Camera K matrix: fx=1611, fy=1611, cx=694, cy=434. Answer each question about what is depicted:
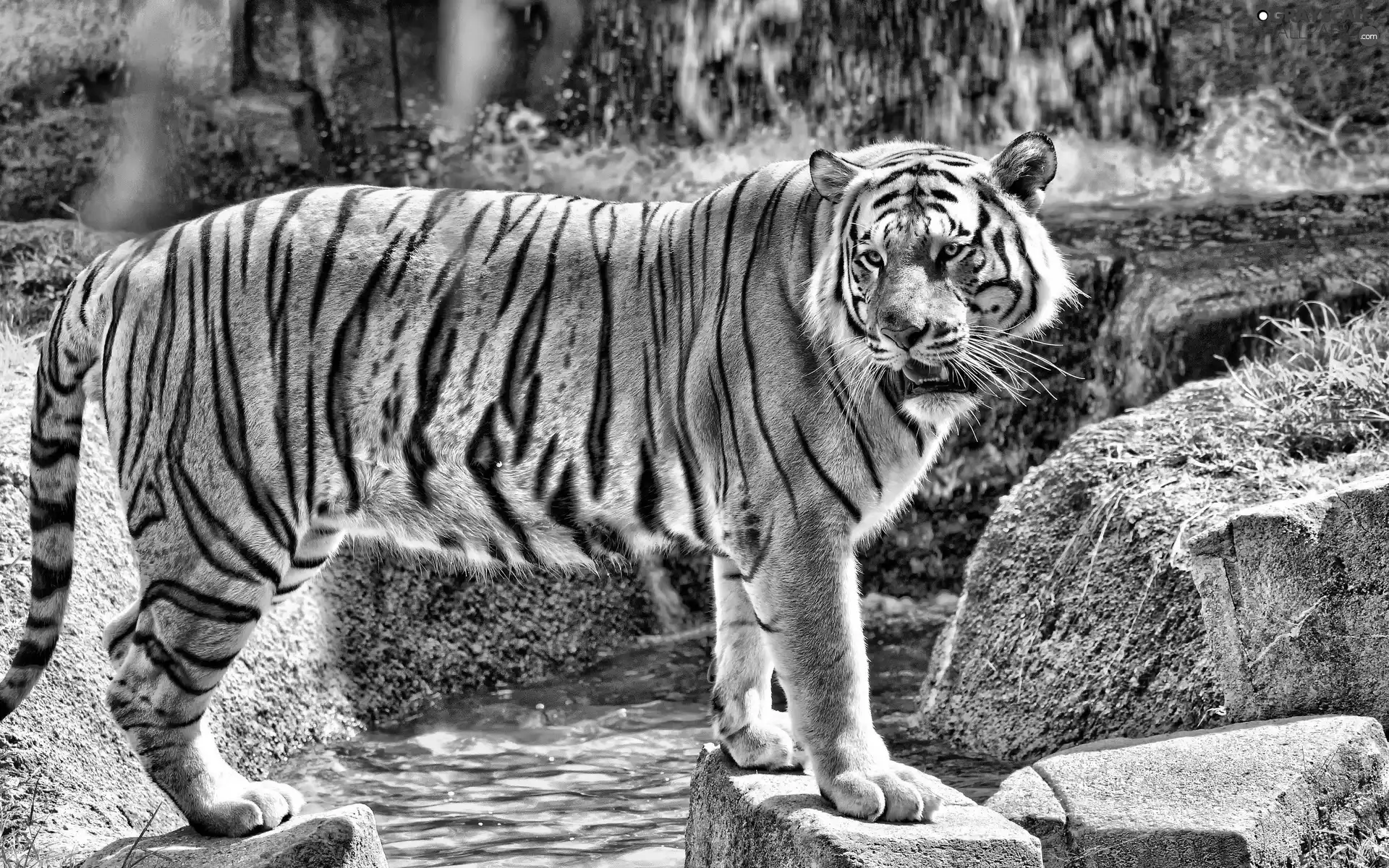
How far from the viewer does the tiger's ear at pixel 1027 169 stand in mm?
3650

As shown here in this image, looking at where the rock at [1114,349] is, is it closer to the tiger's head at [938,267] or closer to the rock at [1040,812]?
the rock at [1040,812]

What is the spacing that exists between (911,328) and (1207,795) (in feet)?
4.46

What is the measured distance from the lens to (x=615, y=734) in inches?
232

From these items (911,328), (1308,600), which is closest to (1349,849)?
A: (1308,600)

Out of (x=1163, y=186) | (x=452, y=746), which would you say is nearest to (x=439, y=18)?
(x=1163, y=186)

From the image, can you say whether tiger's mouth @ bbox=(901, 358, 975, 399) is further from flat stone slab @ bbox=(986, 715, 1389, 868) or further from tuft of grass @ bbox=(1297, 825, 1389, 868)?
tuft of grass @ bbox=(1297, 825, 1389, 868)

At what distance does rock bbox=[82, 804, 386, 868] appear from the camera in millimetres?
3660

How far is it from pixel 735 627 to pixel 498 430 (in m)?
0.79

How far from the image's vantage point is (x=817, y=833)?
3.41 meters

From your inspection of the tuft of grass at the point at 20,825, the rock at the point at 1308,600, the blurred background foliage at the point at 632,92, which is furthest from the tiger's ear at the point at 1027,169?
the blurred background foliage at the point at 632,92

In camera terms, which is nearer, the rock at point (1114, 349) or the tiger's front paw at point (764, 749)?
the tiger's front paw at point (764, 749)

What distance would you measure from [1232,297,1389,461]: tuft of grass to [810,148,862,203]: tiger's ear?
2.43m

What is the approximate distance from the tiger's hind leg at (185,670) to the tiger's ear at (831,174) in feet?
5.32

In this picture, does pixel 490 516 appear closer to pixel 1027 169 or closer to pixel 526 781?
pixel 1027 169
